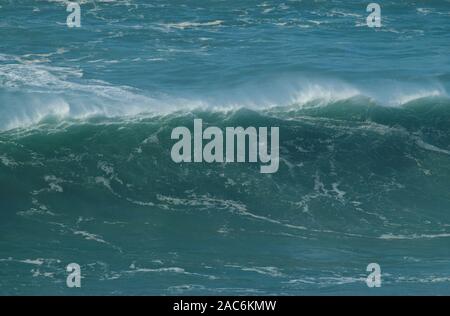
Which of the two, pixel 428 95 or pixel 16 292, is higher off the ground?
pixel 428 95

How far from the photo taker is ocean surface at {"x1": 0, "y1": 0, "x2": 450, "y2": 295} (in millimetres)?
33531

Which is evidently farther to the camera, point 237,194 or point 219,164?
point 219,164

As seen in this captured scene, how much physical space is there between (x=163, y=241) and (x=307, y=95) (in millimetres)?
10054

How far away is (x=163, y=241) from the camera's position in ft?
116

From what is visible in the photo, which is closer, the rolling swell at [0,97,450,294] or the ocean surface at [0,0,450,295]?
the ocean surface at [0,0,450,295]

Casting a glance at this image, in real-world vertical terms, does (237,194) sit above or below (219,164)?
below

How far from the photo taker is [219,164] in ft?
130

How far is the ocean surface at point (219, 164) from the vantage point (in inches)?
1320

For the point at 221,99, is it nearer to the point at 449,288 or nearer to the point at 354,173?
the point at 354,173

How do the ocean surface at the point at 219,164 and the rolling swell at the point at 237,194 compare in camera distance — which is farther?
the rolling swell at the point at 237,194

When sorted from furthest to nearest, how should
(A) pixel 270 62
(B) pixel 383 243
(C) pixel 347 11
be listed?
(C) pixel 347 11, (A) pixel 270 62, (B) pixel 383 243

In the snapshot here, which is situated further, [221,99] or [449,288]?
[221,99]
